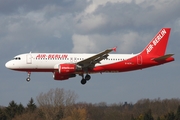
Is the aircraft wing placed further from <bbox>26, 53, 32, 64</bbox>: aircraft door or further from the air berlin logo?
the air berlin logo

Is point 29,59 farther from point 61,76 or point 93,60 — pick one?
point 93,60

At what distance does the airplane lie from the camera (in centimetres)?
6494

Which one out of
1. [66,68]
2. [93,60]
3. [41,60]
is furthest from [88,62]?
[41,60]

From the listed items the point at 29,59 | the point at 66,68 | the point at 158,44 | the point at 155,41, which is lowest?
the point at 66,68

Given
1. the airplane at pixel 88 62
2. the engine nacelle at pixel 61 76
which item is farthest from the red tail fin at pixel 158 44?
the engine nacelle at pixel 61 76

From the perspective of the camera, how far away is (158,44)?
71.3 meters

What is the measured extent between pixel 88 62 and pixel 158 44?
11.9 metres

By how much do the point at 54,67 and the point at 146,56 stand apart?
1362 cm

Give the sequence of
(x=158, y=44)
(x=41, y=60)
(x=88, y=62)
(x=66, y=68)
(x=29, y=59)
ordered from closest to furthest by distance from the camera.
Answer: (x=66, y=68), (x=29, y=59), (x=41, y=60), (x=88, y=62), (x=158, y=44)

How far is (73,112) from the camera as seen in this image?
123 metres

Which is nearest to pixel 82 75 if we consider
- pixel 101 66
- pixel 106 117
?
pixel 101 66

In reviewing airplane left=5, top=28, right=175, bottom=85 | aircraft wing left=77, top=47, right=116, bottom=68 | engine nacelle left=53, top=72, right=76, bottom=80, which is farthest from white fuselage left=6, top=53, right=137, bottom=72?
engine nacelle left=53, top=72, right=76, bottom=80

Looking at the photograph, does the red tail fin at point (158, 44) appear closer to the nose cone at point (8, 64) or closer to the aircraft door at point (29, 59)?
the aircraft door at point (29, 59)

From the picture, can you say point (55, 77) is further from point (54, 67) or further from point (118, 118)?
point (118, 118)
